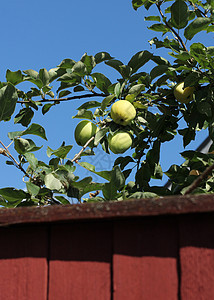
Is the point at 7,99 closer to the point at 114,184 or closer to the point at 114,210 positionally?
the point at 114,184

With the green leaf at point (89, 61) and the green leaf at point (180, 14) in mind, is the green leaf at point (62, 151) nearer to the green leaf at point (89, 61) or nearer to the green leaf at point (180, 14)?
the green leaf at point (89, 61)

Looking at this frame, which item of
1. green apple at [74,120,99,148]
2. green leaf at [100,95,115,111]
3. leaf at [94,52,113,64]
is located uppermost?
leaf at [94,52,113,64]

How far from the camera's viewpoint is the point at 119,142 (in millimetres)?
2029

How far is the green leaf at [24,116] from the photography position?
94.1 inches

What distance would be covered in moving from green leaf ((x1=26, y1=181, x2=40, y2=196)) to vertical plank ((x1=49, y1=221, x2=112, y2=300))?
2.12 ft

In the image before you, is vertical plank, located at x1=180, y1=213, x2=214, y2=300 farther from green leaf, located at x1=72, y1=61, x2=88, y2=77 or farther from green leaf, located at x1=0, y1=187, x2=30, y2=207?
green leaf, located at x1=72, y1=61, x2=88, y2=77

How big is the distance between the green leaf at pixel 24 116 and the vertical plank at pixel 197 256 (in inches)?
58.9

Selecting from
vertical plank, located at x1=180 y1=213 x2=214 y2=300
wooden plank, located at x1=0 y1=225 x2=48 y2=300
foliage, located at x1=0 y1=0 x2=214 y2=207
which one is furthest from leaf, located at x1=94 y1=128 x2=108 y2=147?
vertical plank, located at x1=180 y1=213 x2=214 y2=300

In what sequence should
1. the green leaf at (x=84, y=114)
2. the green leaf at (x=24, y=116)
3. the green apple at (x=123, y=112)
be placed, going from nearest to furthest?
the green apple at (x=123, y=112), the green leaf at (x=84, y=114), the green leaf at (x=24, y=116)

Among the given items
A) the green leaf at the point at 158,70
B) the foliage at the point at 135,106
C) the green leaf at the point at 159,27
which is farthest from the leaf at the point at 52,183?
the green leaf at the point at 159,27

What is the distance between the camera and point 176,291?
1032mm

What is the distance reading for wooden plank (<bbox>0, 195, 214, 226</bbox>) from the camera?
103cm

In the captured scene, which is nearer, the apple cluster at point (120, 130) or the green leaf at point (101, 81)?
the apple cluster at point (120, 130)

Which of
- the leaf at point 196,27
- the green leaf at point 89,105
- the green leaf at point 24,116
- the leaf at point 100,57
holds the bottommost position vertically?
the green leaf at point 24,116
